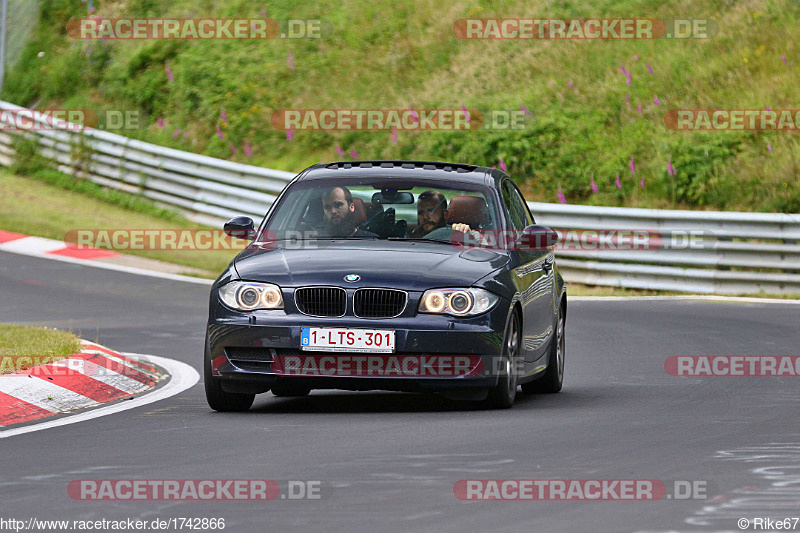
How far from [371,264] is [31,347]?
3121mm

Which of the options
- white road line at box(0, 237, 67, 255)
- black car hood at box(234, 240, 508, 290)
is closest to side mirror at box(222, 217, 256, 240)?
black car hood at box(234, 240, 508, 290)

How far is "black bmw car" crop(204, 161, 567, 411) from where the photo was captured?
9.09 metres

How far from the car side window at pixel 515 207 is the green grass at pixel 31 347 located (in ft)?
10.3

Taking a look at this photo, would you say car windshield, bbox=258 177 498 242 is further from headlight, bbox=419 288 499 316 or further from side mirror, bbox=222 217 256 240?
headlight, bbox=419 288 499 316

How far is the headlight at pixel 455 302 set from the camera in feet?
30.1

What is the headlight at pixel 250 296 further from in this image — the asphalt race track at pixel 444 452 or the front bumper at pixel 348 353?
the asphalt race track at pixel 444 452

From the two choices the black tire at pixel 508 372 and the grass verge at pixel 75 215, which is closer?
the black tire at pixel 508 372

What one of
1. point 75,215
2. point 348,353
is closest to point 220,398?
point 348,353

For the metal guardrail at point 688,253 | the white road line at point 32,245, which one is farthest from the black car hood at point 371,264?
the white road line at point 32,245

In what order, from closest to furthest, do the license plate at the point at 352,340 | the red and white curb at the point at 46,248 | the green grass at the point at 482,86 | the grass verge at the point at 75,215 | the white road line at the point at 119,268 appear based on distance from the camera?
1. the license plate at the point at 352,340
2. the white road line at the point at 119,268
3. the red and white curb at the point at 46,248
4. the grass verge at the point at 75,215
5. the green grass at the point at 482,86

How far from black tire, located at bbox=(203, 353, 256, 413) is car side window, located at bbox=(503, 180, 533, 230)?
2.27 meters

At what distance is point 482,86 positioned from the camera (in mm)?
26766

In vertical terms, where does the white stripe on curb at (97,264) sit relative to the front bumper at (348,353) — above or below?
below

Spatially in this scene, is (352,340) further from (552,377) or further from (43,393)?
(552,377)
